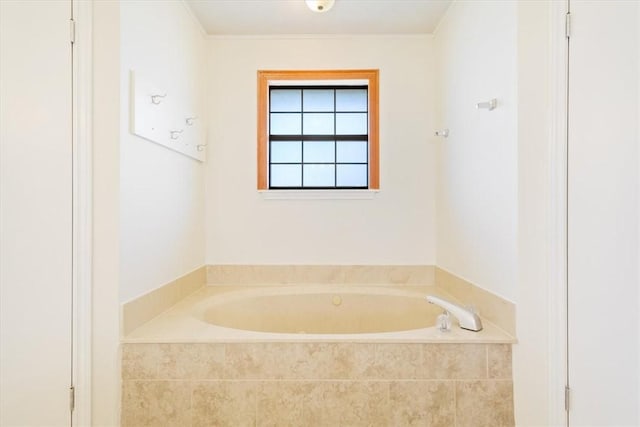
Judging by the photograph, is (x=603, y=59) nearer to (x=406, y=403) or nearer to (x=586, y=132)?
(x=586, y=132)

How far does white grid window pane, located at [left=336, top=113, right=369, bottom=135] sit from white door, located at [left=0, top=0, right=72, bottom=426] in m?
1.76

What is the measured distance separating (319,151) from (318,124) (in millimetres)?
200

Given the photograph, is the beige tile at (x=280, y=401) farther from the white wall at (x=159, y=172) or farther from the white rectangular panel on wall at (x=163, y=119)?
the white rectangular panel on wall at (x=163, y=119)

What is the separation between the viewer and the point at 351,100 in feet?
9.36

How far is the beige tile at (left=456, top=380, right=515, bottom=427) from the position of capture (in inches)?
61.2

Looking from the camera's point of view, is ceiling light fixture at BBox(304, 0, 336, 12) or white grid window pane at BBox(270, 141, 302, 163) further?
white grid window pane at BBox(270, 141, 302, 163)

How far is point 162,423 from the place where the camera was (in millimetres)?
1564

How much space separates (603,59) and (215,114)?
222 cm

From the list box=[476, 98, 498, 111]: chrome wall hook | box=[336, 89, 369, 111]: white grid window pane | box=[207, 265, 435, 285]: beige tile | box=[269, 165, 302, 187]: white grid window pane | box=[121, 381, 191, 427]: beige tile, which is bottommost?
box=[121, 381, 191, 427]: beige tile

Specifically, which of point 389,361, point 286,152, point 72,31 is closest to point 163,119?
point 72,31

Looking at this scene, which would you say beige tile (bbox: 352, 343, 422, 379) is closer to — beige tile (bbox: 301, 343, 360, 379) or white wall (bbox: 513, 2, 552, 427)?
beige tile (bbox: 301, 343, 360, 379)

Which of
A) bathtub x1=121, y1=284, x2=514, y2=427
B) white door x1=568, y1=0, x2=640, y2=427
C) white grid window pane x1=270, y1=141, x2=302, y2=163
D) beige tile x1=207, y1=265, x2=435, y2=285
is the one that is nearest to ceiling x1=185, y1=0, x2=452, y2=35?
white grid window pane x1=270, y1=141, x2=302, y2=163

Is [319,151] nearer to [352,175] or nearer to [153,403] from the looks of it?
[352,175]

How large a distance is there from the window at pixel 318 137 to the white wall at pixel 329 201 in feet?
0.59
